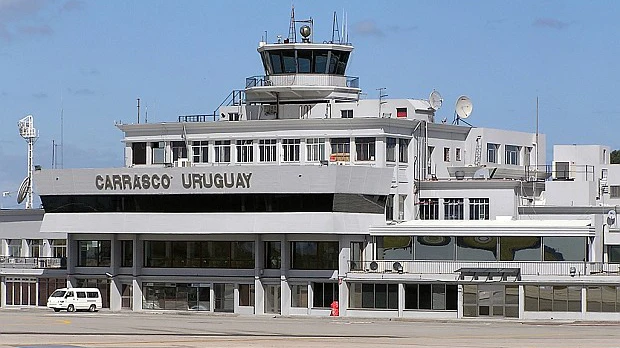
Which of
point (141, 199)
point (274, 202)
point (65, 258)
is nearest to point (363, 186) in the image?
point (274, 202)

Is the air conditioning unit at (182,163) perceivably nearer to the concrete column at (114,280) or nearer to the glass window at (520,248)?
the concrete column at (114,280)

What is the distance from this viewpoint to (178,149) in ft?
395

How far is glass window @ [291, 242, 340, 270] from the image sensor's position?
10756cm

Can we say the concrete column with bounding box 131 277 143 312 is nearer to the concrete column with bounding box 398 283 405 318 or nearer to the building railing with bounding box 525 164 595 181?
the concrete column with bounding box 398 283 405 318

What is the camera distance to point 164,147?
12094 cm

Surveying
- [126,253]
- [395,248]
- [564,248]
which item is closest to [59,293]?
[126,253]

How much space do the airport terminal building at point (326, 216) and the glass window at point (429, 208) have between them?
0.32 feet

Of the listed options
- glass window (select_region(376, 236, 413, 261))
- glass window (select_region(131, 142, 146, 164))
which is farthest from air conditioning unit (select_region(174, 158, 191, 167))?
glass window (select_region(376, 236, 413, 261))

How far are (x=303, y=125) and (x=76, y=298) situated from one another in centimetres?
2206

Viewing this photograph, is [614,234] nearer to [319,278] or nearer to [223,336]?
[319,278]

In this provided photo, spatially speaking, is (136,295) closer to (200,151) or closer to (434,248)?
(200,151)

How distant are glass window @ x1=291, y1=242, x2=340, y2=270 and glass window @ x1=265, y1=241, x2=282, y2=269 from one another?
1.11 metres

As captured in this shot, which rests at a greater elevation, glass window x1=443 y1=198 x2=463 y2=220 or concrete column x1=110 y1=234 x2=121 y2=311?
glass window x1=443 y1=198 x2=463 y2=220

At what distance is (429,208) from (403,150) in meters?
4.95
